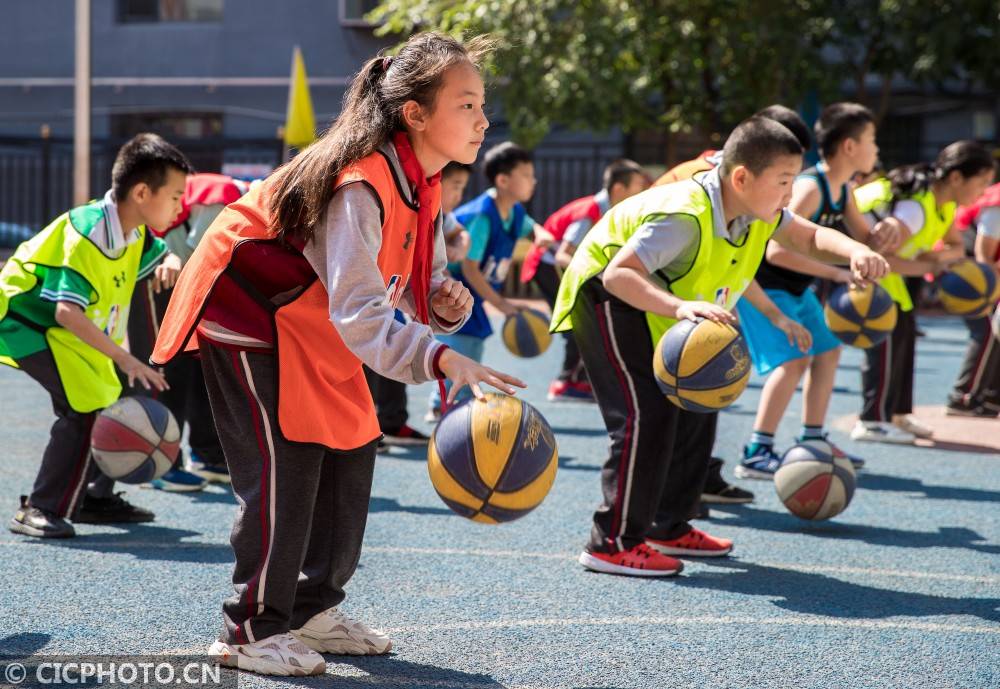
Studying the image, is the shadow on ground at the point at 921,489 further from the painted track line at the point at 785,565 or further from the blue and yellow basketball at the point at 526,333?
the blue and yellow basketball at the point at 526,333

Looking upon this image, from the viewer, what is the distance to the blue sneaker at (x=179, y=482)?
6.82 meters

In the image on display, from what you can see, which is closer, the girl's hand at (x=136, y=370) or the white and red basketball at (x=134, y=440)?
the girl's hand at (x=136, y=370)

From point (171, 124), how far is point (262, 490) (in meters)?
23.1

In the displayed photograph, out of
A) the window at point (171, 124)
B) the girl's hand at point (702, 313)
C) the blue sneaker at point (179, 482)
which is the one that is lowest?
the blue sneaker at point (179, 482)

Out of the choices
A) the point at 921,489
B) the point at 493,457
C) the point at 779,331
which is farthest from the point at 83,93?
the point at 493,457

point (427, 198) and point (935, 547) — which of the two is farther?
point (935, 547)

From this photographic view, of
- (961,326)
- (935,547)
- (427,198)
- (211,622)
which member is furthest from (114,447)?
(961,326)

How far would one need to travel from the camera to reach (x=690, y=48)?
62.5 ft

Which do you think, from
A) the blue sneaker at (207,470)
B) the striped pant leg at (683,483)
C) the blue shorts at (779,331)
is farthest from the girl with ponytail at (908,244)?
the blue sneaker at (207,470)

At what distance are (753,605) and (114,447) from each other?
8.96ft

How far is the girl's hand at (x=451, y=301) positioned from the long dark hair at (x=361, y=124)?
481 millimetres

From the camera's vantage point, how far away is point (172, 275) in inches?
242

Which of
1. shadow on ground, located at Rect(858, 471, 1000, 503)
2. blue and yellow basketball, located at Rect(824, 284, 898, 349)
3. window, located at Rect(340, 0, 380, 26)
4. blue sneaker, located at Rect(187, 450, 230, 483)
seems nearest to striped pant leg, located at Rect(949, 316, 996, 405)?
shadow on ground, located at Rect(858, 471, 1000, 503)

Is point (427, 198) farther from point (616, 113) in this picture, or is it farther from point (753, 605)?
point (616, 113)
